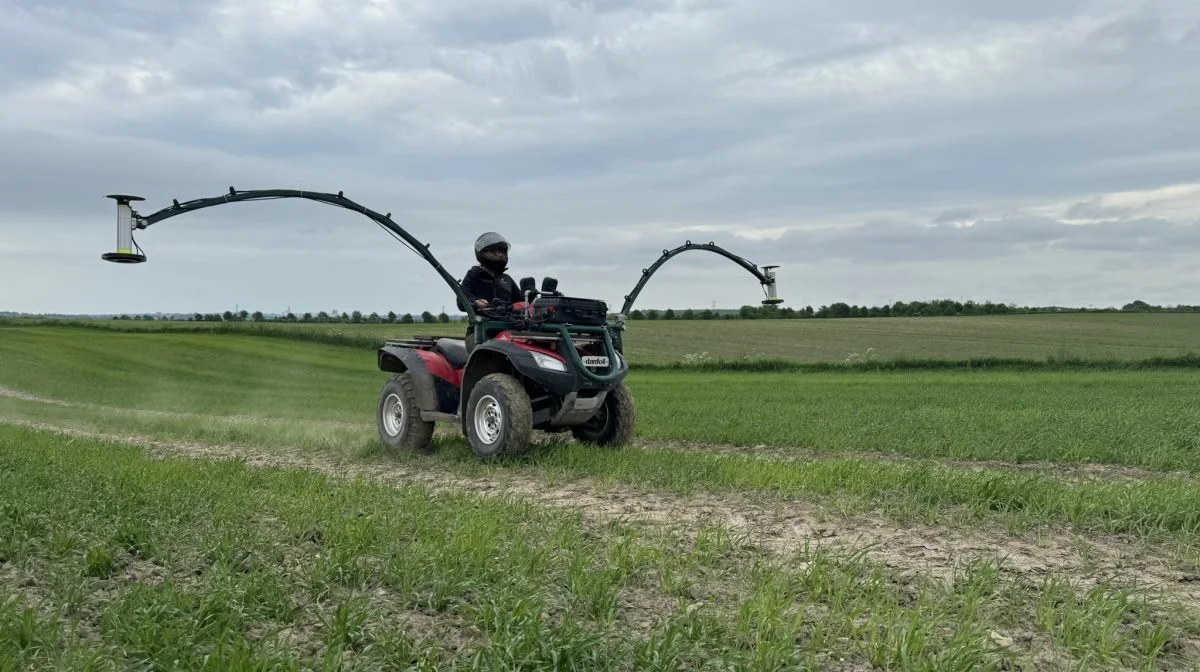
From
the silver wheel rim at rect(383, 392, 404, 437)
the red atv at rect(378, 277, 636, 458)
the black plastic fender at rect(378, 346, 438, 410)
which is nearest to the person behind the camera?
the red atv at rect(378, 277, 636, 458)

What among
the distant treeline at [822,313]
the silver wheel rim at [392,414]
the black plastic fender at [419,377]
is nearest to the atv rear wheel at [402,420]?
the silver wheel rim at [392,414]

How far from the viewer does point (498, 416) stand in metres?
9.26

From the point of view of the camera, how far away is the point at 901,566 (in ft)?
→ 15.9

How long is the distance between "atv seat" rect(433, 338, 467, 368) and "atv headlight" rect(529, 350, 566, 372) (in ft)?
4.89

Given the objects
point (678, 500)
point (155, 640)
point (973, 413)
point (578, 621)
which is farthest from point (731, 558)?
point (973, 413)

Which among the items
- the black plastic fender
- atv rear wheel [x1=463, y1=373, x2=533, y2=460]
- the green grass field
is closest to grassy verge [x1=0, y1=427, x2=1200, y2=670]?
the green grass field

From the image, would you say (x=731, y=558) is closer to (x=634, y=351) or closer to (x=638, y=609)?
(x=638, y=609)

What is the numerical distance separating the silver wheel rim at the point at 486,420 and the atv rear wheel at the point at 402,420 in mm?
1208

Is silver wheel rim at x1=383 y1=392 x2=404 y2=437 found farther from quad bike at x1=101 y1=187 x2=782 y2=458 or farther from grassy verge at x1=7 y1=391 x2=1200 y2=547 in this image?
grassy verge at x1=7 y1=391 x2=1200 y2=547

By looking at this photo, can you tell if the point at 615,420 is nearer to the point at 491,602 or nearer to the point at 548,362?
the point at 548,362

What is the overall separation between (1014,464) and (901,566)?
6.53 metres

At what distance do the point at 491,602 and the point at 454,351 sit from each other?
6.85 meters

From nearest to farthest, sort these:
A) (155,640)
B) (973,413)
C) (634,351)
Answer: (155,640) → (973,413) → (634,351)

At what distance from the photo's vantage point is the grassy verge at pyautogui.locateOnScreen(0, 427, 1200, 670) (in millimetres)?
3523
